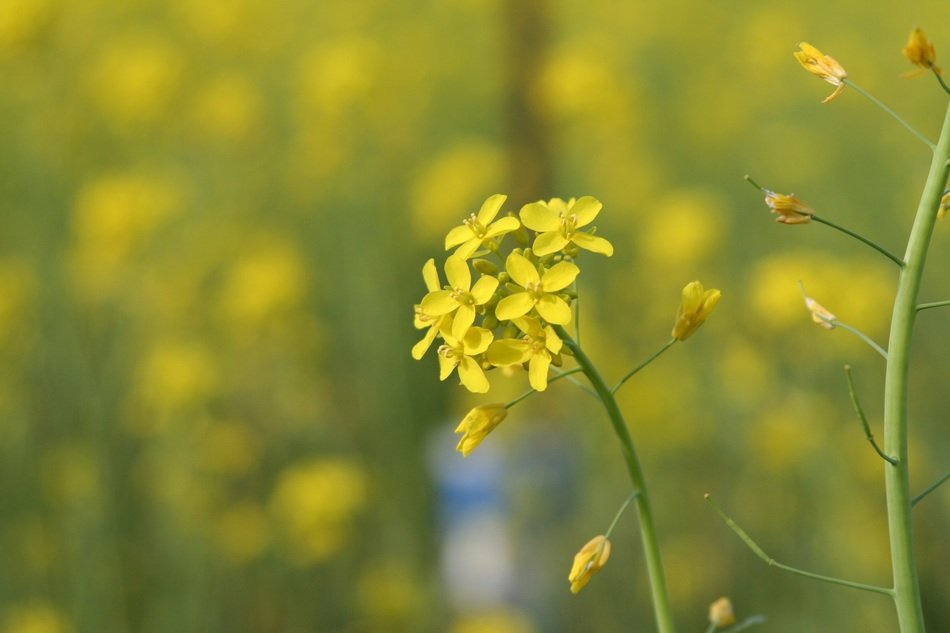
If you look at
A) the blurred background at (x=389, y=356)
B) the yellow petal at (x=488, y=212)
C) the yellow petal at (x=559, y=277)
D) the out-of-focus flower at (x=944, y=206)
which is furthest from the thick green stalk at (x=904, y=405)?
the blurred background at (x=389, y=356)

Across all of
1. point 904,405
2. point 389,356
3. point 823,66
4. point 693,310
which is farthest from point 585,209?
point 389,356

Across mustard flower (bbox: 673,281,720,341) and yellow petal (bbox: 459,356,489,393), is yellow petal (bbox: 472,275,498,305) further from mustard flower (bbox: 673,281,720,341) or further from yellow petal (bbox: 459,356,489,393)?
mustard flower (bbox: 673,281,720,341)

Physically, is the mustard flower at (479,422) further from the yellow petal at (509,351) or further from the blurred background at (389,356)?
the blurred background at (389,356)

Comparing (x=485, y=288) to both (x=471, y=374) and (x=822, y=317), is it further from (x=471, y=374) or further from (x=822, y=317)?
(x=822, y=317)

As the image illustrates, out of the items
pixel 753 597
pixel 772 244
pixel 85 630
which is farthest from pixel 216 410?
pixel 772 244

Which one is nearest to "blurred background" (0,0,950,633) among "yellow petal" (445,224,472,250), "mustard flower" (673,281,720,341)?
"mustard flower" (673,281,720,341)

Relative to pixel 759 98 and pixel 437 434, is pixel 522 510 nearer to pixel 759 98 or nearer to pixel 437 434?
pixel 437 434
